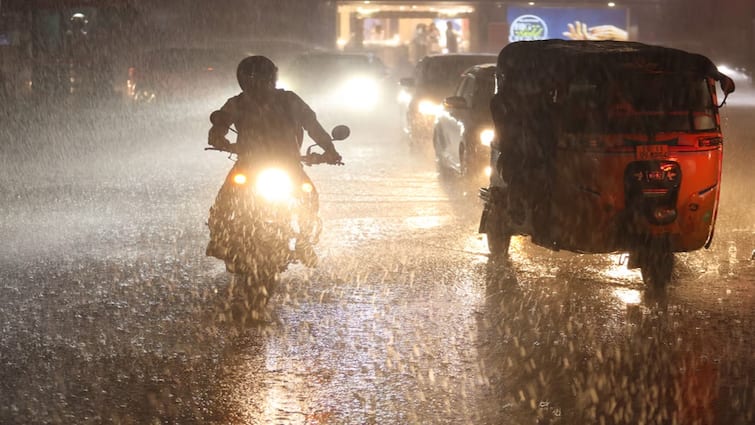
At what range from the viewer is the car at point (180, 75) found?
89.7 ft

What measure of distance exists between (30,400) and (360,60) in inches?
941

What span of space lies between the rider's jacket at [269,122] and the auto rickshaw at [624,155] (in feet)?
5.71

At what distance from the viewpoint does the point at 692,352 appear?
6816mm

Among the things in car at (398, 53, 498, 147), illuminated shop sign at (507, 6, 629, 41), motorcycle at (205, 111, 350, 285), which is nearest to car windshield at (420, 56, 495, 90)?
car at (398, 53, 498, 147)

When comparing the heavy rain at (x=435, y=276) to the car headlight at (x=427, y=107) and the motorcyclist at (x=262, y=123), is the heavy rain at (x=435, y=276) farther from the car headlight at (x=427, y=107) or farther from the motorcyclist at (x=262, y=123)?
the car headlight at (x=427, y=107)

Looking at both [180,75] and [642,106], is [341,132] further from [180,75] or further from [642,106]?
[180,75]

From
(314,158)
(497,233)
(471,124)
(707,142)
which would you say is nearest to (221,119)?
(314,158)

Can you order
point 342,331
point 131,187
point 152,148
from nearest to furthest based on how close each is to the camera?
point 342,331, point 131,187, point 152,148

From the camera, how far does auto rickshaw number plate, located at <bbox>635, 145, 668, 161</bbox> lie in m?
8.40

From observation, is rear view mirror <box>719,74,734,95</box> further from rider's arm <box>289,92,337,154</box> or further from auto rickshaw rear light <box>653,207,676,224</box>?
rider's arm <box>289,92,337,154</box>

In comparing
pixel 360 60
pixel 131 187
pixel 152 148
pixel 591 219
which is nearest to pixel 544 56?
pixel 591 219

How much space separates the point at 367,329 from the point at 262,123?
75.6 inches

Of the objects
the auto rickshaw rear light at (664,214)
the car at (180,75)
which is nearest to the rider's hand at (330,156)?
the auto rickshaw rear light at (664,214)

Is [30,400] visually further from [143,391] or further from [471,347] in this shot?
[471,347]
